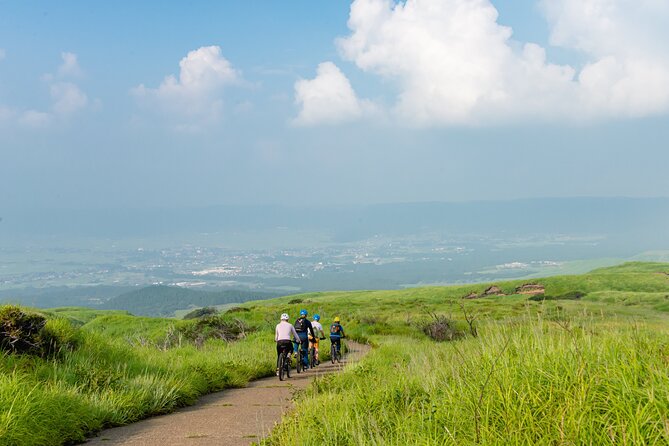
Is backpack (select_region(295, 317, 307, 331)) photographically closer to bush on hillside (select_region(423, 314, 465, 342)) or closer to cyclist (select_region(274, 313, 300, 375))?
cyclist (select_region(274, 313, 300, 375))

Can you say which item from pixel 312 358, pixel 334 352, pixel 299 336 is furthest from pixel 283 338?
pixel 334 352

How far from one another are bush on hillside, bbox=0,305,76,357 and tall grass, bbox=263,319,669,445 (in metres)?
7.48

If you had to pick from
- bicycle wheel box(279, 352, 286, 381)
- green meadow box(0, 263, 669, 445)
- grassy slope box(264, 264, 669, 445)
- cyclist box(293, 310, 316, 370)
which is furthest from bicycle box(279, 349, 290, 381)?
grassy slope box(264, 264, 669, 445)

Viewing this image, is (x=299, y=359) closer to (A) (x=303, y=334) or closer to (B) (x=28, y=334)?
(A) (x=303, y=334)

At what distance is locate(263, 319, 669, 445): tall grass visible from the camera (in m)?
5.49

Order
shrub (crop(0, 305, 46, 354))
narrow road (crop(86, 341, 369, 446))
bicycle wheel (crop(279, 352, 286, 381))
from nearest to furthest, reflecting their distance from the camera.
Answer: narrow road (crop(86, 341, 369, 446)), shrub (crop(0, 305, 46, 354)), bicycle wheel (crop(279, 352, 286, 381))

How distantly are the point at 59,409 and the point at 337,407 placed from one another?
4.83 meters

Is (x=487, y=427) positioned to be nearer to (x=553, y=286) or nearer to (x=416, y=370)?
(x=416, y=370)

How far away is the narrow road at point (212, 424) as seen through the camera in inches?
382

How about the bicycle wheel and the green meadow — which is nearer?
the green meadow

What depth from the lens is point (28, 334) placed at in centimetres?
1320

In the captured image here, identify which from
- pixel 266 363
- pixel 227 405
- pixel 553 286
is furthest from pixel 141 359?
pixel 553 286

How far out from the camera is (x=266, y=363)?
21.5 metres

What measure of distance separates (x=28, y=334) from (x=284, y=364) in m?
8.79
